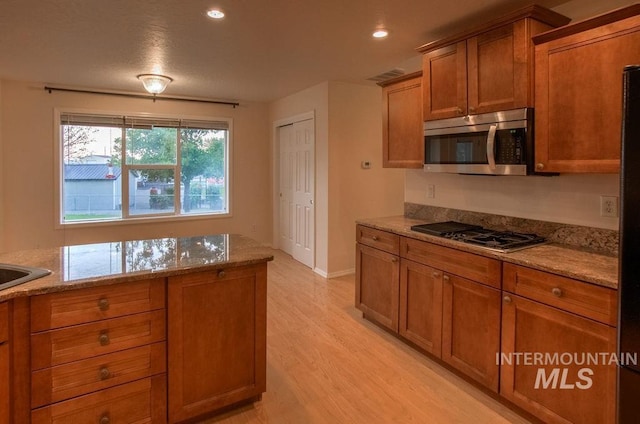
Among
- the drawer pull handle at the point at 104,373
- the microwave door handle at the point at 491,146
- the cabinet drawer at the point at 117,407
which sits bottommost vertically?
the cabinet drawer at the point at 117,407

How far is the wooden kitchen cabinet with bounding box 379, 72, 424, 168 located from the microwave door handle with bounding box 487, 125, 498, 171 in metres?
0.69

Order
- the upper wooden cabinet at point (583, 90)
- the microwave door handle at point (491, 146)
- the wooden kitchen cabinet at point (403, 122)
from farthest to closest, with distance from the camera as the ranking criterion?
the wooden kitchen cabinet at point (403, 122) < the microwave door handle at point (491, 146) < the upper wooden cabinet at point (583, 90)

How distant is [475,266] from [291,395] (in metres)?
1.35

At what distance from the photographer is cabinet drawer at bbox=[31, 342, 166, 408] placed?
5.28ft

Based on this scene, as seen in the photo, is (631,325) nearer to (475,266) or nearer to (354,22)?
(475,266)

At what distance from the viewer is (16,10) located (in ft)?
8.45

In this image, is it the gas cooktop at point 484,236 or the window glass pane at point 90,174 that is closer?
the gas cooktop at point 484,236

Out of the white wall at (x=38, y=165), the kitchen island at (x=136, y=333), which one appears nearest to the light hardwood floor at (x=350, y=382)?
the kitchen island at (x=136, y=333)

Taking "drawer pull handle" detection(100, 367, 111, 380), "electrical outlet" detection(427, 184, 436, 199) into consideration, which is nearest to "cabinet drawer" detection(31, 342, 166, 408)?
"drawer pull handle" detection(100, 367, 111, 380)

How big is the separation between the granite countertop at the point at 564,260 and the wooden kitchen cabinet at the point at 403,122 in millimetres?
893

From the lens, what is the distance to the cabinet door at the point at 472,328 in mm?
2166

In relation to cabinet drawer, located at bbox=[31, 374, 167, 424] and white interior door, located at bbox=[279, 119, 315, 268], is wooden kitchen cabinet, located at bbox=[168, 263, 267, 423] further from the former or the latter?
white interior door, located at bbox=[279, 119, 315, 268]

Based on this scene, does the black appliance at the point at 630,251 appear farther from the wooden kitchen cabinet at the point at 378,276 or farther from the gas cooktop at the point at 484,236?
the wooden kitchen cabinet at the point at 378,276

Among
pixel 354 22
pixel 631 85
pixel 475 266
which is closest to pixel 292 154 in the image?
pixel 354 22
